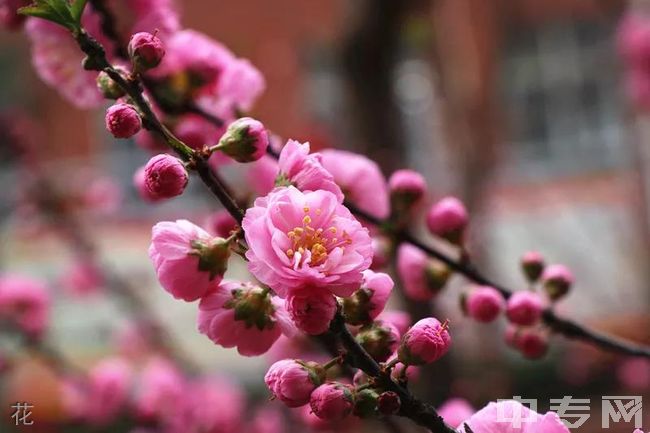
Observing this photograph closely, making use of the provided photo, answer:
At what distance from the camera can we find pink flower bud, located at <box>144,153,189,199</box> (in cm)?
36

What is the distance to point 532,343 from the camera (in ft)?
1.82

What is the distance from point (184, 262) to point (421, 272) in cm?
25

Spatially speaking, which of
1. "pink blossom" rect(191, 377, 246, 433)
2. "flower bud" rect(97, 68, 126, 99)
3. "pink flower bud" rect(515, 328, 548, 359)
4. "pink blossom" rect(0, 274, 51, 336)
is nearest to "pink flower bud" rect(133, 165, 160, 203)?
"flower bud" rect(97, 68, 126, 99)

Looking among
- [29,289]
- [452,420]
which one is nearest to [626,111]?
[29,289]

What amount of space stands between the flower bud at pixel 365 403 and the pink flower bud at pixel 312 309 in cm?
3

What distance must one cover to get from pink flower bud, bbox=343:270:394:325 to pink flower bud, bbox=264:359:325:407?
0.11ft

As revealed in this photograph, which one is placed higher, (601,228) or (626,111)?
(601,228)

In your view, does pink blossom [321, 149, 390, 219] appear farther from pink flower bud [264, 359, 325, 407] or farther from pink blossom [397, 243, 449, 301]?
pink flower bud [264, 359, 325, 407]

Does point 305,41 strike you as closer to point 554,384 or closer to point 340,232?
point 554,384

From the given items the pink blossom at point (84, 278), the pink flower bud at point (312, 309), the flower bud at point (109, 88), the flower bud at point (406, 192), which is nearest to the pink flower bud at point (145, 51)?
the flower bud at point (109, 88)

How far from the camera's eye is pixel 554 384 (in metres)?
2.30

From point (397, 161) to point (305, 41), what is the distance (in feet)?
9.80

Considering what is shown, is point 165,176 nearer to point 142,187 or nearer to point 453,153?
point 142,187

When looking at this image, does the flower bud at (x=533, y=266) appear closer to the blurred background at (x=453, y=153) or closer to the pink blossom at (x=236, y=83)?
the blurred background at (x=453, y=153)
